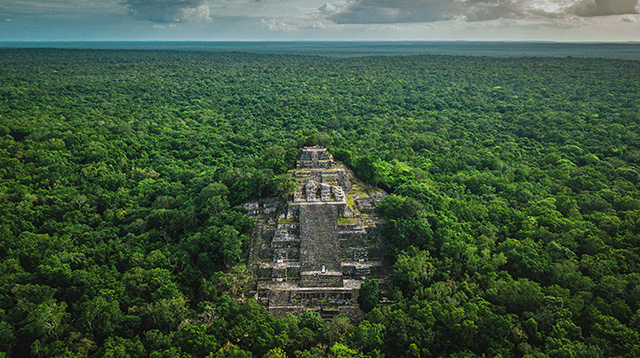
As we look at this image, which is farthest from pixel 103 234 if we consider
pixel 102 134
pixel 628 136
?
pixel 628 136

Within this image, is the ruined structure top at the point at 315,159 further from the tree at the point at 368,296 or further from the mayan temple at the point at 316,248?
the tree at the point at 368,296

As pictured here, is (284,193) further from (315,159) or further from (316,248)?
(315,159)

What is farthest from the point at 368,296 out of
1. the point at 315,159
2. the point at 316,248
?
the point at 315,159

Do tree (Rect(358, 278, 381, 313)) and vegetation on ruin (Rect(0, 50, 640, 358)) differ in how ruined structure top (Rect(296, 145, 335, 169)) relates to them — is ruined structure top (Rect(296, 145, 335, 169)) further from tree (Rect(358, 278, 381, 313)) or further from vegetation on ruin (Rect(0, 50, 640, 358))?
tree (Rect(358, 278, 381, 313))

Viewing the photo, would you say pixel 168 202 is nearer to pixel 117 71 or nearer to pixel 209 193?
pixel 209 193

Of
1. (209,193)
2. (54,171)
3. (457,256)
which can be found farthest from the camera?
(54,171)

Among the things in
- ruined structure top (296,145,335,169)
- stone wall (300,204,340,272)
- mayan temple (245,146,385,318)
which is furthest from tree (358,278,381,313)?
ruined structure top (296,145,335,169)

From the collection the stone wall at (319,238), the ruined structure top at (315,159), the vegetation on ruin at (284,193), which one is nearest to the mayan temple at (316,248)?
the stone wall at (319,238)
